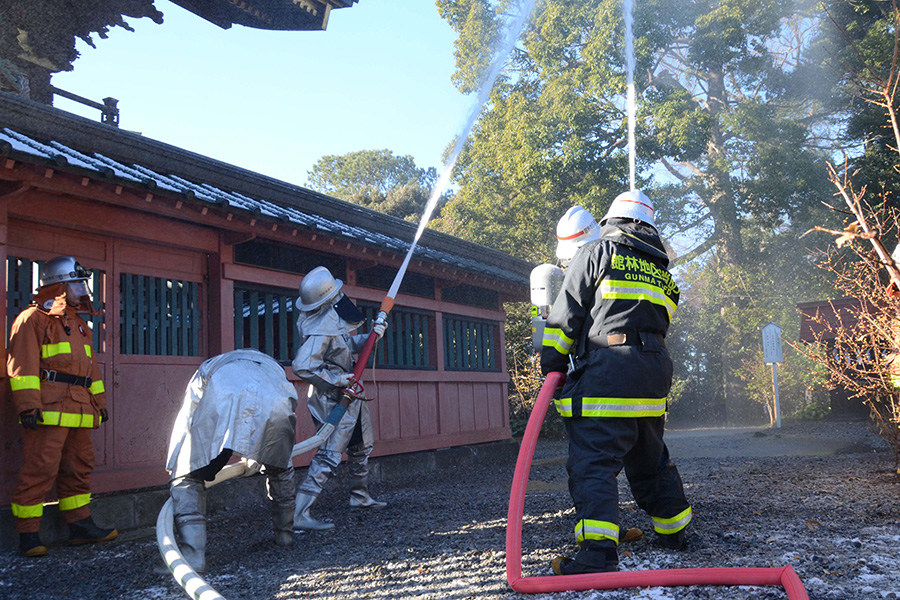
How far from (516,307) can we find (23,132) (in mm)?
12853

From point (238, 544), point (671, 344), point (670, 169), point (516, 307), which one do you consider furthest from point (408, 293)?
point (671, 344)

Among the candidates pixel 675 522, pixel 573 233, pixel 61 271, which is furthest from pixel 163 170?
pixel 675 522

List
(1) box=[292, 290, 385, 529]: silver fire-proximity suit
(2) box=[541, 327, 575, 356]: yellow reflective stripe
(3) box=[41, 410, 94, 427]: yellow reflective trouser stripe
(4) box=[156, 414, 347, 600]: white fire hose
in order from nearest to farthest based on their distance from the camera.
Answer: (4) box=[156, 414, 347, 600]: white fire hose
(2) box=[541, 327, 575, 356]: yellow reflective stripe
(3) box=[41, 410, 94, 427]: yellow reflective trouser stripe
(1) box=[292, 290, 385, 529]: silver fire-proximity suit

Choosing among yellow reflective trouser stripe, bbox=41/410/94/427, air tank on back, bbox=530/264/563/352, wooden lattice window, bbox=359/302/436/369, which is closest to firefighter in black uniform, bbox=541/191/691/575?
air tank on back, bbox=530/264/563/352

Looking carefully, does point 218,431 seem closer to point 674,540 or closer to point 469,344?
point 674,540

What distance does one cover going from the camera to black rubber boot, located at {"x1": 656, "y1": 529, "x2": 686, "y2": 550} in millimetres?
3668

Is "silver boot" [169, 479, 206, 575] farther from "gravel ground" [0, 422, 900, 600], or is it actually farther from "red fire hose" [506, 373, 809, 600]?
"red fire hose" [506, 373, 809, 600]

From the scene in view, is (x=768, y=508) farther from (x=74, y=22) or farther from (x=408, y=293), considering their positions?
(x=74, y=22)

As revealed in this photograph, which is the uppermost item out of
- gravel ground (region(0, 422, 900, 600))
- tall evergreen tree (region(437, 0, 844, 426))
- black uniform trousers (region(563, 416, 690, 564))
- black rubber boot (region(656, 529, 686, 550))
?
tall evergreen tree (region(437, 0, 844, 426))

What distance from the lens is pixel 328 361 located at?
5.72m

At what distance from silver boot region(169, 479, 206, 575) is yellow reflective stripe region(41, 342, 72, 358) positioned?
1.70 meters

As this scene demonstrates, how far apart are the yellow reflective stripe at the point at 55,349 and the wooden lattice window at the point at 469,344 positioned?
5.58 metres

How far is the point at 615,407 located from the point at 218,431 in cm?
206

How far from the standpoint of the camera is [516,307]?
17359 millimetres
